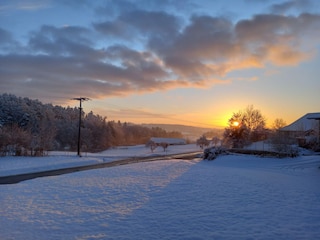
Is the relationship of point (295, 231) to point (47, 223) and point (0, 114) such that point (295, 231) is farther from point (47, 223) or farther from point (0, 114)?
point (0, 114)

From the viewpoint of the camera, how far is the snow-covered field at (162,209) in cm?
923

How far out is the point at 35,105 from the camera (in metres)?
94.1

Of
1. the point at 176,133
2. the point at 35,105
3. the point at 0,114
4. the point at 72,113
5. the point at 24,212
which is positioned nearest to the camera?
the point at 24,212

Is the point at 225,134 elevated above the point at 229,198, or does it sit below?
above

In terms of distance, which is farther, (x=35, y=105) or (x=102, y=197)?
(x=35, y=105)

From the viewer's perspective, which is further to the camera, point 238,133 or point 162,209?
point 238,133

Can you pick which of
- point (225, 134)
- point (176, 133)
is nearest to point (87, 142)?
point (225, 134)

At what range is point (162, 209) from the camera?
39.9 ft

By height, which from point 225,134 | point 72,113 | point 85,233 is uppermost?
point 72,113

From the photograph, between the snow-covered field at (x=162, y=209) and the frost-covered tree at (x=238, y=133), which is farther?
the frost-covered tree at (x=238, y=133)

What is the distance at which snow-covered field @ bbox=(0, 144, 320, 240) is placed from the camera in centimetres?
923

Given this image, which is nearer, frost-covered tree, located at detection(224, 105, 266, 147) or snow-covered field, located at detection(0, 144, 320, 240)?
snow-covered field, located at detection(0, 144, 320, 240)

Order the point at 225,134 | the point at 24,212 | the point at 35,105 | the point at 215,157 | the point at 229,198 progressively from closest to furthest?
the point at 24,212
the point at 229,198
the point at 215,157
the point at 225,134
the point at 35,105

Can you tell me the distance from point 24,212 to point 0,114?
72963 millimetres
